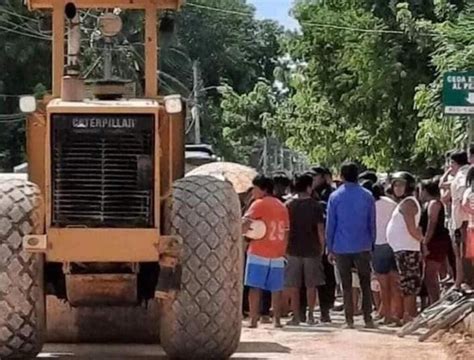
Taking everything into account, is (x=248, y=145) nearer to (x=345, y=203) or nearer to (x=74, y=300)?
(x=345, y=203)

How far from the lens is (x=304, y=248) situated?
1623cm

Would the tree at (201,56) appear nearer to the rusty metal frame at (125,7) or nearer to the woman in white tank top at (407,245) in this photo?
the woman in white tank top at (407,245)

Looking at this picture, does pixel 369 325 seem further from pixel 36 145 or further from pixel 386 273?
pixel 36 145

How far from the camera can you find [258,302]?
1571 cm

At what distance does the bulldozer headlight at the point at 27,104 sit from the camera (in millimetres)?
10906

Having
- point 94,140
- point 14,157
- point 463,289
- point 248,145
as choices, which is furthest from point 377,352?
point 248,145

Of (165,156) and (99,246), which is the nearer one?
(99,246)

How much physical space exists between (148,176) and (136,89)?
1.79m

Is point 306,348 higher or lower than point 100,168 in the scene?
lower

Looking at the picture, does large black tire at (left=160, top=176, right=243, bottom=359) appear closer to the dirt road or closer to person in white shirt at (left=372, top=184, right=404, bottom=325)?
the dirt road

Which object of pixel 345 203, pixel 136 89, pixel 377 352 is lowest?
pixel 377 352

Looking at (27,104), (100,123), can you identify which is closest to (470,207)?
(100,123)

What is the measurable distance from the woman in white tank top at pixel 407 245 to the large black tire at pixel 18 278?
5746 millimetres

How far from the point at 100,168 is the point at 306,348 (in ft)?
10.6
